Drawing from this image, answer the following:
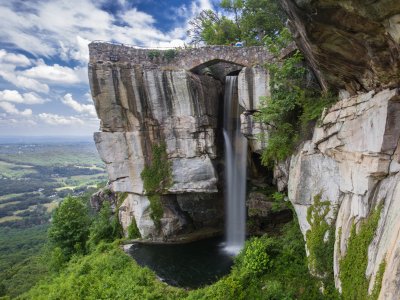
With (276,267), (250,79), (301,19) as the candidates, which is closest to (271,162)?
(250,79)

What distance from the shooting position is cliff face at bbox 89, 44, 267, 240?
1731 centimetres

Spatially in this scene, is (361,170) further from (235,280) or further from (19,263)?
(19,263)

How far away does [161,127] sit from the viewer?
1852 centimetres

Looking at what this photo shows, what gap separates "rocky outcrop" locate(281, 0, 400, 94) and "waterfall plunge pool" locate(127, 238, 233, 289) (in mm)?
11373

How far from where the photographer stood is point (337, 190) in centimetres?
995

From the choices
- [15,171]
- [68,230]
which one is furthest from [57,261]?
[15,171]

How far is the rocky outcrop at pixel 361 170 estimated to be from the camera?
6723 mm

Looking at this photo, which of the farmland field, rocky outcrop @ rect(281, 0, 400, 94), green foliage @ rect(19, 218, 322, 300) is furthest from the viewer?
the farmland field

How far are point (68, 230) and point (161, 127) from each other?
1057 cm

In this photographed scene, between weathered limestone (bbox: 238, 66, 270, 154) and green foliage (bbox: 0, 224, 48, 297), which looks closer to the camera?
weathered limestone (bbox: 238, 66, 270, 154)

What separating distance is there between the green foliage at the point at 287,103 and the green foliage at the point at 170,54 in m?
6.52

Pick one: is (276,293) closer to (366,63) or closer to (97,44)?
(366,63)

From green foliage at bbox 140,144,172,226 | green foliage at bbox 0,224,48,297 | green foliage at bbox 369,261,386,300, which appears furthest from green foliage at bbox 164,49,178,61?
green foliage at bbox 0,224,48,297

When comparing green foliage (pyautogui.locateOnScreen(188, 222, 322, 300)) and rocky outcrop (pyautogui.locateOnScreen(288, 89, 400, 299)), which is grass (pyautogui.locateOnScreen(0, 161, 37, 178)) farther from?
rocky outcrop (pyautogui.locateOnScreen(288, 89, 400, 299))
